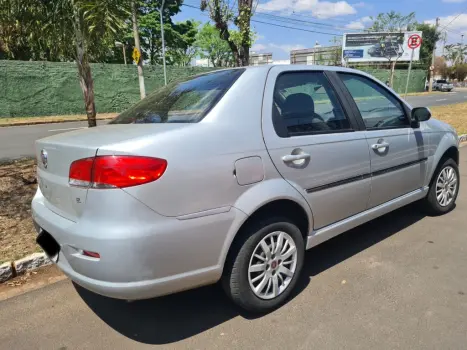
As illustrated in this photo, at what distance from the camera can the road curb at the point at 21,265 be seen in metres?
3.08

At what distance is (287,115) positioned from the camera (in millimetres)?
2725

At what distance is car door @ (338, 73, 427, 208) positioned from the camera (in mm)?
3287

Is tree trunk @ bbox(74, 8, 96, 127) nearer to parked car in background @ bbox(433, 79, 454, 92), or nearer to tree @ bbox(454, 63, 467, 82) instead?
parked car in background @ bbox(433, 79, 454, 92)

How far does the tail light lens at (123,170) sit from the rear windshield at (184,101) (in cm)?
46

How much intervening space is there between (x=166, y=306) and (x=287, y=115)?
1.64 m

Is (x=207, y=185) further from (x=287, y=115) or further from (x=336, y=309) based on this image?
(x=336, y=309)

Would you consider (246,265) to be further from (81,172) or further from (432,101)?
(432,101)

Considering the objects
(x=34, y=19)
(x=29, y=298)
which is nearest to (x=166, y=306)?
(x=29, y=298)

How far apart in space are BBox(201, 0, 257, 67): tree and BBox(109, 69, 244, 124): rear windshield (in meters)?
7.03

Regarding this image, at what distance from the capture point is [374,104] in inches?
139

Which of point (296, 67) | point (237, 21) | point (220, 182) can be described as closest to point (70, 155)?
point (220, 182)

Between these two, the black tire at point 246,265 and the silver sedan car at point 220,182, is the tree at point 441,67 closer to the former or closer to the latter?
the silver sedan car at point 220,182

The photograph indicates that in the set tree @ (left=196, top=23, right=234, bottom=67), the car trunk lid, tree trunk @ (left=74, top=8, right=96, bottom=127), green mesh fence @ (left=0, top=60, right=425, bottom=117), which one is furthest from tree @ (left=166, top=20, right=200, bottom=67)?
the car trunk lid

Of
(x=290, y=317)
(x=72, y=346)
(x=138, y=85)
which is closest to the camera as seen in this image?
(x=72, y=346)
